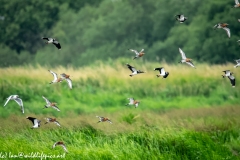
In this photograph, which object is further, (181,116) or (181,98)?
(181,98)

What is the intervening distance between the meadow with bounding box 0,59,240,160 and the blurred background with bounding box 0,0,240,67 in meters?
14.3

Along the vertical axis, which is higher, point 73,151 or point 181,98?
point 73,151

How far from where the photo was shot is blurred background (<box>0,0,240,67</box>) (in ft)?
142

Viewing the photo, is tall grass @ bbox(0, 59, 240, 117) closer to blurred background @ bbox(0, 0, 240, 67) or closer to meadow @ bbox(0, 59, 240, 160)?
meadow @ bbox(0, 59, 240, 160)

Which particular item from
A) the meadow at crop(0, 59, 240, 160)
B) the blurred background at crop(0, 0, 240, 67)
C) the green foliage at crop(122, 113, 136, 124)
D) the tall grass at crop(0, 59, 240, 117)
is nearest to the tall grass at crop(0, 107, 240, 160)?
the meadow at crop(0, 59, 240, 160)

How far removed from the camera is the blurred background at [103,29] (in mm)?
43219

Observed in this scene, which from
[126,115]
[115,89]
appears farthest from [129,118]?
[115,89]

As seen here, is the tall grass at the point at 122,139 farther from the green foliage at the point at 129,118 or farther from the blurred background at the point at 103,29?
the blurred background at the point at 103,29

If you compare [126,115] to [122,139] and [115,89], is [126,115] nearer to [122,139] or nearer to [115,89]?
[122,139]

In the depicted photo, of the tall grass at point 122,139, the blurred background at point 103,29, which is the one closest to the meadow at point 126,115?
the tall grass at point 122,139

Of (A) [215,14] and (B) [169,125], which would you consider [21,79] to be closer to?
(B) [169,125]

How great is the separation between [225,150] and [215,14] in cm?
2817

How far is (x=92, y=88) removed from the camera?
952 inches

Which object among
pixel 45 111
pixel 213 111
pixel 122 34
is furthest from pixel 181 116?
Answer: pixel 122 34
